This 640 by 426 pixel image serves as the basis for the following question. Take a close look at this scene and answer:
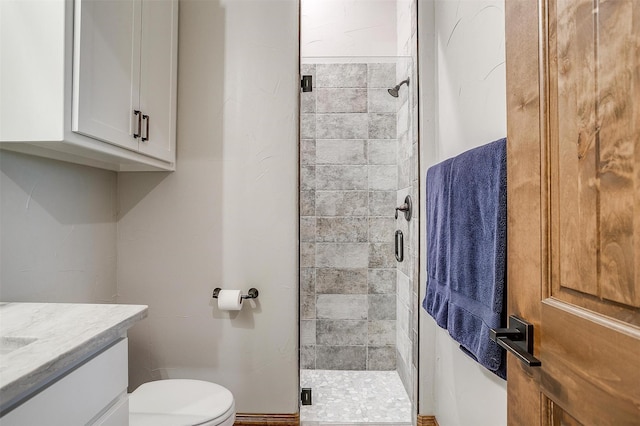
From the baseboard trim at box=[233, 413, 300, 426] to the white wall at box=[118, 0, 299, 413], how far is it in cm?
3

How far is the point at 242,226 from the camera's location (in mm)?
1866

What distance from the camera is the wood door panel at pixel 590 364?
48 centimetres

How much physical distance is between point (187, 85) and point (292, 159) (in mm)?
625

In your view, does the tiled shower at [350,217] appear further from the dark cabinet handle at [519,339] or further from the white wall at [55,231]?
the dark cabinet handle at [519,339]

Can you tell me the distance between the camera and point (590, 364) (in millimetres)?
548

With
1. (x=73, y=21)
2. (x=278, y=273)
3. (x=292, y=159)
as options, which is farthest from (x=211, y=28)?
(x=278, y=273)

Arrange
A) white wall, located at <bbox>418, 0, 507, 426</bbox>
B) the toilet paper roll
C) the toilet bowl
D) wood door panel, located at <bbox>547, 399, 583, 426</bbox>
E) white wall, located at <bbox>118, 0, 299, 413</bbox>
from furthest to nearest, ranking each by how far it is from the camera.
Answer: white wall, located at <bbox>118, 0, 299, 413</bbox> → the toilet paper roll → the toilet bowl → white wall, located at <bbox>418, 0, 507, 426</bbox> → wood door panel, located at <bbox>547, 399, 583, 426</bbox>

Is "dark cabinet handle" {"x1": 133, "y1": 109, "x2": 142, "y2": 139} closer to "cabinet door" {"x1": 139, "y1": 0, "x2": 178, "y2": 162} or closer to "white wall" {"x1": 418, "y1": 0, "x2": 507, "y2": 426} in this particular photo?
"cabinet door" {"x1": 139, "y1": 0, "x2": 178, "y2": 162}

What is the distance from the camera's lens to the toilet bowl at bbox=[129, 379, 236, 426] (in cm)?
130

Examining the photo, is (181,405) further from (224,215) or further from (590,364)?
(590,364)

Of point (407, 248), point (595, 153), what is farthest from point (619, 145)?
point (407, 248)

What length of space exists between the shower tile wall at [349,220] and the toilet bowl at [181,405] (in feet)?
3.90

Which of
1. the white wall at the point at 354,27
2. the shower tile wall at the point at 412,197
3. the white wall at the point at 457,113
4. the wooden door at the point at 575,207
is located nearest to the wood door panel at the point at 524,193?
the wooden door at the point at 575,207

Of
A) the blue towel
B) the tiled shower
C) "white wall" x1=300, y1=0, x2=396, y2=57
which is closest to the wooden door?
the blue towel
